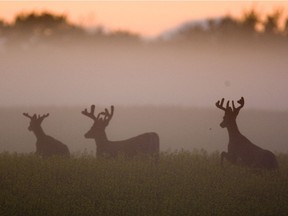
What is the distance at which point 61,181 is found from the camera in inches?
698

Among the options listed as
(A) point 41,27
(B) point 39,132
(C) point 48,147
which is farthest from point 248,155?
(A) point 41,27

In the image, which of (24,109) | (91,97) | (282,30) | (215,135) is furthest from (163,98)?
(215,135)

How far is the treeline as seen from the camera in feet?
213

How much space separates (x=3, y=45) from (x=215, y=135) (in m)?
39.1

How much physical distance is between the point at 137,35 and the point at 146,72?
3.45 m

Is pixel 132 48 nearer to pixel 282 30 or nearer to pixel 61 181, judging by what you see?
pixel 282 30

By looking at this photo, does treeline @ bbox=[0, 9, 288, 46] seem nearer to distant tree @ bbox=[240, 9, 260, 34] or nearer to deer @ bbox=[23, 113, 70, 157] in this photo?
distant tree @ bbox=[240, 9, 260, 34]

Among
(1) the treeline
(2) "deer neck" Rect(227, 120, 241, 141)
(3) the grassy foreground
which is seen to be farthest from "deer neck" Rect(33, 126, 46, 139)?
(1) the treeline

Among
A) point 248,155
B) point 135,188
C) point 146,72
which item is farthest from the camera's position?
point 146,72

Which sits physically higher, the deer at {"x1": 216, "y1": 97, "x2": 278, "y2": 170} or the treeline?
the treeline

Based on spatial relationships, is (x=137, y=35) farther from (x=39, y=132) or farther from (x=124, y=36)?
(x=39, y=132)

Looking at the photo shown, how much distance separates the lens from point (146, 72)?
72062 millimetres

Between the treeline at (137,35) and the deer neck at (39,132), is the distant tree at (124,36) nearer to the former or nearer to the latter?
the treeline at (137,35)

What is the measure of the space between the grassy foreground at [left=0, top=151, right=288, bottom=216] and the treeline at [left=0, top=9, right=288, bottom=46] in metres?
45.4
